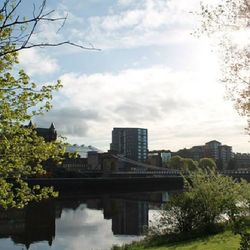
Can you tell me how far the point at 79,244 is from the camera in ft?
126

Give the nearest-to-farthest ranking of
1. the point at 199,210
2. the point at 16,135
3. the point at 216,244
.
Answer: the point at 16,135
the point at 216,244
the point at 199,210

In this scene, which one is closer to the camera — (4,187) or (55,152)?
(4,187)

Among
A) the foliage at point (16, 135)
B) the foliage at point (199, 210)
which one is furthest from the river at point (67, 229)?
the foliage at point (16, 135)

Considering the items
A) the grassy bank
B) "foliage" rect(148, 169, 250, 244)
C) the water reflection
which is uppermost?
"foliage" rect(148, 169, 250, 244)

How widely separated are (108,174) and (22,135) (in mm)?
157199

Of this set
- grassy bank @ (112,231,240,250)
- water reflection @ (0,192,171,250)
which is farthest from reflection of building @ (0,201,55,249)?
grassy bank @ (112,231,240,250)

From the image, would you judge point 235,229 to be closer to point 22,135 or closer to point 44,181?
point 22,135

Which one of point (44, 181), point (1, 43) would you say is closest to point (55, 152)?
point (1, 43)

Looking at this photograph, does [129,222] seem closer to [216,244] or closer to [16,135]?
[216,244]

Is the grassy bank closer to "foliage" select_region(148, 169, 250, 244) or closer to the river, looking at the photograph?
"foliage" select_region(148, 169, 250, 244)

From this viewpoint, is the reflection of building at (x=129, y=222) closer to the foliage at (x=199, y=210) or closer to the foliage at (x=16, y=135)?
the foliage at (x=199, y=210)

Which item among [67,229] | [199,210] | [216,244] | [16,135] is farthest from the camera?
[67,229]

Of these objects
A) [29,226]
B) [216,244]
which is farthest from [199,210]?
[29,226]

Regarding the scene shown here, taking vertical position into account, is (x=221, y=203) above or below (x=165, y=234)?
above
